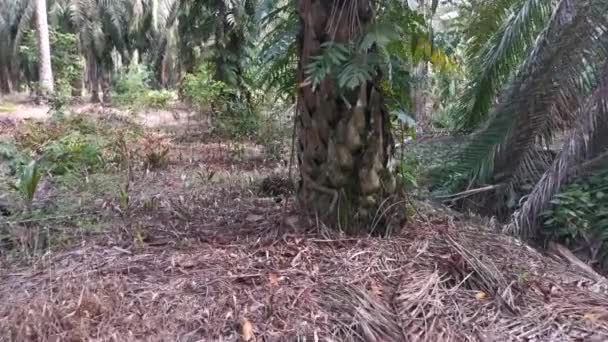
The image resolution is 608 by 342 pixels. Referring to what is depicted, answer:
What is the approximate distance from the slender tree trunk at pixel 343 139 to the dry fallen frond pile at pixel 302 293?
15cm

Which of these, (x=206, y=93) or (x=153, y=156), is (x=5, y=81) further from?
(x=153, y=156)

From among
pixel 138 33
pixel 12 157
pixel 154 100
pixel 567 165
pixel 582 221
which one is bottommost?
pixel 582 221

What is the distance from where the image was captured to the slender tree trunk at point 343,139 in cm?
314

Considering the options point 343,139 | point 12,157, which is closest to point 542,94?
point 343,139

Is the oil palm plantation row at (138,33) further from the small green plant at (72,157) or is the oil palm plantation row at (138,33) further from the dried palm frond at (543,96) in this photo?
the dried palm frond at (543,96)

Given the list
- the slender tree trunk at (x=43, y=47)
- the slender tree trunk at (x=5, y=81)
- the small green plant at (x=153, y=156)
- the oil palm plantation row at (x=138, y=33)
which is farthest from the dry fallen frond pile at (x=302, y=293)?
the slender tree trunk at (x=5, y=81)

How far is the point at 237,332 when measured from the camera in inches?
93.4

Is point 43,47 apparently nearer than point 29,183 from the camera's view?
No

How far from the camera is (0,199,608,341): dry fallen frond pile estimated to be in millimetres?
2393

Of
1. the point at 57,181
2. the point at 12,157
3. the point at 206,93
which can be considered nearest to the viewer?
the point at 57,181

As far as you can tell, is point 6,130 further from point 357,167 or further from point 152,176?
point 357,167

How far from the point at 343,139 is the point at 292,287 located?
919 mm

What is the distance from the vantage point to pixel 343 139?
10.5 ft

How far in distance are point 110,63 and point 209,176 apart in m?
24.4
